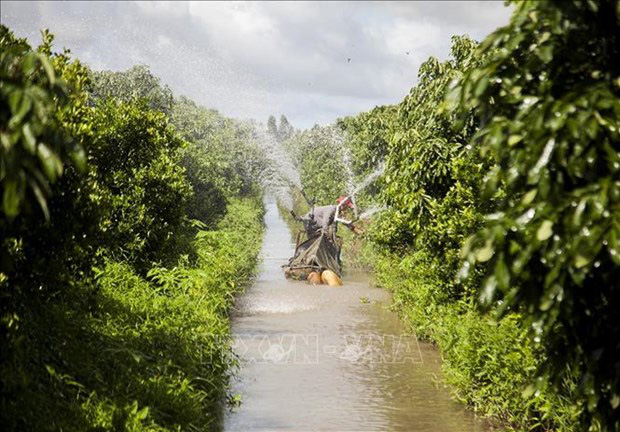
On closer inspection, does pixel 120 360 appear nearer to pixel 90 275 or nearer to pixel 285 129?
pixel 90 275

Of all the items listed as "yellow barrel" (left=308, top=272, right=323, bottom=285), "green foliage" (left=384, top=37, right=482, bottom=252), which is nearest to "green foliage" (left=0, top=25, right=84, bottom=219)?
"green foliage" (left=384, top=37, right=482, bottom=252)

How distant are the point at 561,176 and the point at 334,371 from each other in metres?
10.2

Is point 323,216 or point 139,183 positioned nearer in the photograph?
point 139,183

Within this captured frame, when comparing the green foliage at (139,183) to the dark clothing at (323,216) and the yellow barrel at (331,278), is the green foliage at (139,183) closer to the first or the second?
the yellow barrel at (331,278)

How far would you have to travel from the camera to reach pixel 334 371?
14047 millimetres

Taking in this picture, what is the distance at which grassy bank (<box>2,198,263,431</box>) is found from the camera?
732 centimetres

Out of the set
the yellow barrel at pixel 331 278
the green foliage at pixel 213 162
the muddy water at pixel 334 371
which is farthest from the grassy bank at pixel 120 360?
the green foliage at pixel 213 162

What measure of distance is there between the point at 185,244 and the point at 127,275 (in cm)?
675

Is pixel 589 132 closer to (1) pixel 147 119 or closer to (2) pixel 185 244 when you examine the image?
(1) pixel 147 119

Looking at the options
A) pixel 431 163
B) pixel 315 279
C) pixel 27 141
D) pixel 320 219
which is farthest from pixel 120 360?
pixel 320 219

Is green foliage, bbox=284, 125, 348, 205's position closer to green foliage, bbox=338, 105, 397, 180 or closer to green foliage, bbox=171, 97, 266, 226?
green foliage, bbox=171, 97, 266, 226

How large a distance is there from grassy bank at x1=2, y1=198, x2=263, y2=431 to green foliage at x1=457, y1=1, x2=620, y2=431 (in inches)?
150

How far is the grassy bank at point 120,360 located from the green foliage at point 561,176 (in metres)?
3.81

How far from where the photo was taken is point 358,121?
3256 cm
